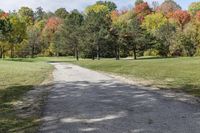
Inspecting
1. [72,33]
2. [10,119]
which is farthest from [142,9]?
[10,119]

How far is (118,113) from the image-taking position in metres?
10.7

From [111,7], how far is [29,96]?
5595 inches

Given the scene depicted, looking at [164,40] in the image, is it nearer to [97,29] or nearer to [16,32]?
[97,29]

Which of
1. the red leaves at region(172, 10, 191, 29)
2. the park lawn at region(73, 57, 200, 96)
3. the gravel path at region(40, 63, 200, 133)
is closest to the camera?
the gravel path at region(40, 63, 200, 133)

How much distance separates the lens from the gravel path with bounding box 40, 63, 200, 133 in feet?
29.5

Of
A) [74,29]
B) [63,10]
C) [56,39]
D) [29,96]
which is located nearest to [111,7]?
[63,10]

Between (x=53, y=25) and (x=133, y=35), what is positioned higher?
(x=53, y=25)

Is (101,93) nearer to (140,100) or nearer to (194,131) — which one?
Result: (140,100)

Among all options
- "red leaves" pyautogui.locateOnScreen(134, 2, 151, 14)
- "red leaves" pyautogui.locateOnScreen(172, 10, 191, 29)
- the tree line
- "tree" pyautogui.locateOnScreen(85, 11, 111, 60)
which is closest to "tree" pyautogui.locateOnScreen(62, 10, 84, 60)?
the tree line

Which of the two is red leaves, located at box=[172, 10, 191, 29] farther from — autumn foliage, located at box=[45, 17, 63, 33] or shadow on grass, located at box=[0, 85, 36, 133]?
shadow on grass, located at box=[0, 85, 36, 133]

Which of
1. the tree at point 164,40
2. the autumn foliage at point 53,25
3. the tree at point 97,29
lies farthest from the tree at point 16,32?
the autumn foliage at point 53,25

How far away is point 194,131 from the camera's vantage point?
8.53m

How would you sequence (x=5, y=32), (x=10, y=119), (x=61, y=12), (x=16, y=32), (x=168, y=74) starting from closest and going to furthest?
(x=10, y=119) < (x=168, y=74) < (x=5, y=32) < (x=16, y=32) < (x=61, y=12)

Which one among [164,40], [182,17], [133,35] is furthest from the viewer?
[182,17]
